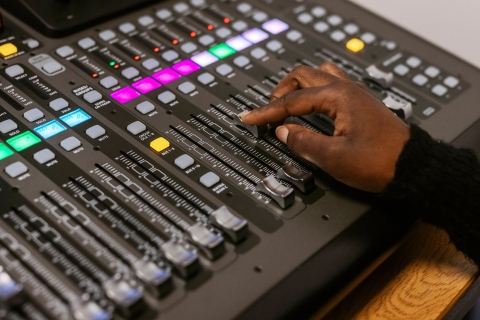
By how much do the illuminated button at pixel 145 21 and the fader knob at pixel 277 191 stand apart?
50 cm

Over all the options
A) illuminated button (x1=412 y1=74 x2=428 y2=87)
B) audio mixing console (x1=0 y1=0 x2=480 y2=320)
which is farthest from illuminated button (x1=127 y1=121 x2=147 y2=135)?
illuminated button (x1=412 y1=74 x2=428 y2=87)

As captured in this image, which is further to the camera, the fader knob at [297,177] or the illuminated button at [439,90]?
the illuminated button at [439,90]

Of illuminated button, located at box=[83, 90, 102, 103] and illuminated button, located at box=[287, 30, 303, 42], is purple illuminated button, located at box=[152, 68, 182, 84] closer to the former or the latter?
illuminated button, located at box=[83, 90, 102, 103]

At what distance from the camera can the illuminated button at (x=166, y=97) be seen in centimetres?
97

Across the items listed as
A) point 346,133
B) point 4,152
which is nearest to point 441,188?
point 346,133

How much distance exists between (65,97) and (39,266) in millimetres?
351

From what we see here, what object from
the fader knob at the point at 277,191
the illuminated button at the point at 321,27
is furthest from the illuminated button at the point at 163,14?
the fader knob at the point at 277,191

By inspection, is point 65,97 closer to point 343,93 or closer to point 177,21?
point 177,21

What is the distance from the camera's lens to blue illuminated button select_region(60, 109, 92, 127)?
90cm

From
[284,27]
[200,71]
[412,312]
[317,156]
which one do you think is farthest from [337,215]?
[284,27]

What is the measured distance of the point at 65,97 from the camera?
943mm

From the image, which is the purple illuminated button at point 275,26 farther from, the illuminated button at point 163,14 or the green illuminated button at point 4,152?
the green illuminated button at point 4,152

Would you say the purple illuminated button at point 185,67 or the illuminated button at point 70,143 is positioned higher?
the purple illuminated button at point 185,67

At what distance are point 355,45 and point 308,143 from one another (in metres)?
0.44
